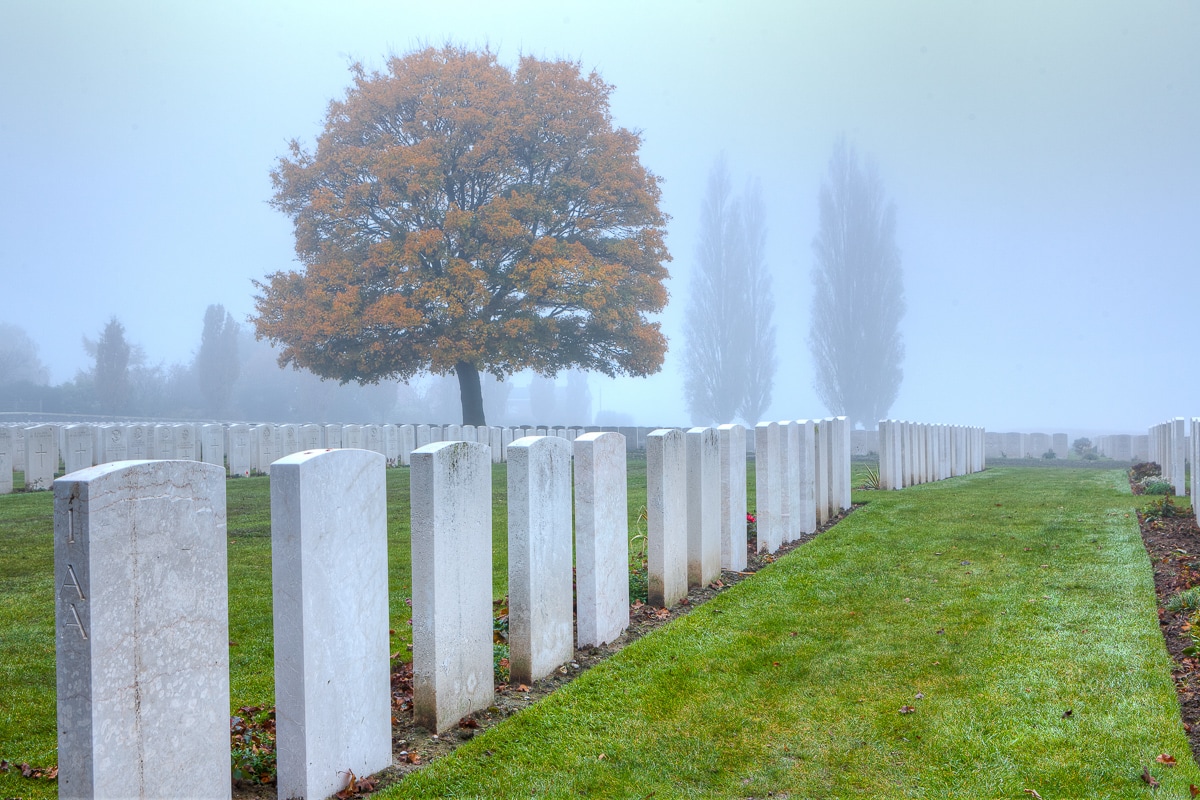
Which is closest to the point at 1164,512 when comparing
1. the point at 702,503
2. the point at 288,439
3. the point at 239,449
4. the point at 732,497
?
the point at 732,497

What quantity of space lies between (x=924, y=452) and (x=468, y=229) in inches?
549

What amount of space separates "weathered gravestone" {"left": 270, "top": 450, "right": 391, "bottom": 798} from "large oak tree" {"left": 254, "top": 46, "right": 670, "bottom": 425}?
19982mm

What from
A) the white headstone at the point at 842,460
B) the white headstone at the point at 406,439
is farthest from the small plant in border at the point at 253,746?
the white headstone at the point at 406,439

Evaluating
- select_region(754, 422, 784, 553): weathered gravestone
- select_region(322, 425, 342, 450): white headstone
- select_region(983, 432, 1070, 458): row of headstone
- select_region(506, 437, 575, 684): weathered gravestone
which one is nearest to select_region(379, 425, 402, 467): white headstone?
select_region(322, 425, 342, 450): white headstone

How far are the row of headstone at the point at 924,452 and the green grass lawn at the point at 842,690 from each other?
6296 millimetres

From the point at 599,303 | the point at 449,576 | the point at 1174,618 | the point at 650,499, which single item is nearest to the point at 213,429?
the point at 599,303

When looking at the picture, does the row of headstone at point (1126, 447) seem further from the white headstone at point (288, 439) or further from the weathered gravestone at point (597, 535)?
the weathered gravestone at point (597, 535)

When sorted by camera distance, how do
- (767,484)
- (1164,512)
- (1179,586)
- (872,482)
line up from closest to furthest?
(1179,586) → (767,484) → (1164,512) → (872,482)

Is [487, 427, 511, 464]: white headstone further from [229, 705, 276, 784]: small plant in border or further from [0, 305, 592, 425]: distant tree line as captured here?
[0, 305, 592, 425]: distant tree line

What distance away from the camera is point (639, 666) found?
4461 mm

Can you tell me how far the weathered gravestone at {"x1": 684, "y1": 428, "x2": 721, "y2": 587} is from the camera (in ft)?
20.5

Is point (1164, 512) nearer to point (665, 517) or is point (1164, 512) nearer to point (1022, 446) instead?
point (665, 517)

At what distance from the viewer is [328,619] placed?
2.94 meters

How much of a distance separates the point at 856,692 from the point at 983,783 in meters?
1.02
